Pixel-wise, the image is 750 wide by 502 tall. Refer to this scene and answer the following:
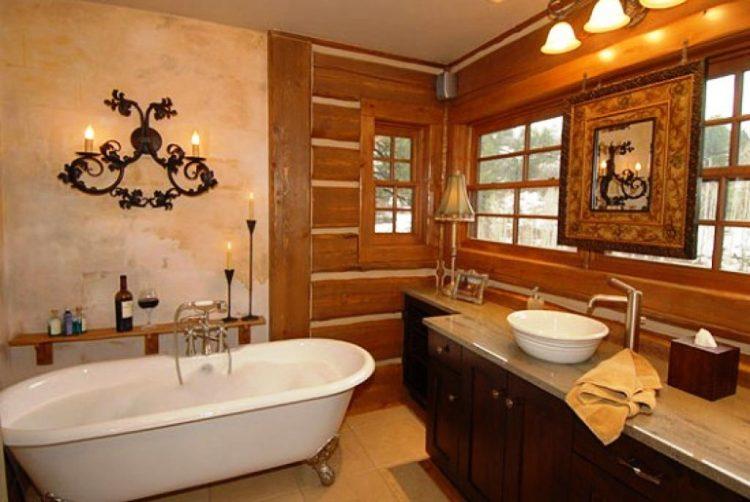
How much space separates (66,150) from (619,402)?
2958 millimetres

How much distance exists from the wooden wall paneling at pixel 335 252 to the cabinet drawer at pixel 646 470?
1.95 meters

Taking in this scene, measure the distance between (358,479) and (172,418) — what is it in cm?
114

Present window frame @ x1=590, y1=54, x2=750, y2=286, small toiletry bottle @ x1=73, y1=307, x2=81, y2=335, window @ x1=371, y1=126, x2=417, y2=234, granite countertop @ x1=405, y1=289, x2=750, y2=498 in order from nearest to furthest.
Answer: granite countertop @ x1=405, y1=289, x2=750, y2=498 → window frame @ x1=590, y1=54, x2=750, y2=286 → small toiletry bottle @ x1=73, y1=307, x2=81, y2=335 → window @ x1=371, y1=126, x2=417, y2=234

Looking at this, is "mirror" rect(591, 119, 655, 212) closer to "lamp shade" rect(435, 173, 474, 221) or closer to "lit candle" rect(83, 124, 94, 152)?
"lamp shade" rect(435, 173, 474, 221)

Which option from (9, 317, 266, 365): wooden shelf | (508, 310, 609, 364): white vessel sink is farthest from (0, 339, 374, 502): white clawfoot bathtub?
(508, 310, 609, 364): white vessel sink

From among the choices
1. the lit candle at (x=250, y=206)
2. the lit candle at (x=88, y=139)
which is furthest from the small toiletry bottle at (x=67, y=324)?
the lit candle at (x=250, y=206)

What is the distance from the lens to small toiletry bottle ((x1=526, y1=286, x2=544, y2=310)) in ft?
7.66

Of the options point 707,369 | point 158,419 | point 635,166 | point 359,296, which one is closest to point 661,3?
point 635,166

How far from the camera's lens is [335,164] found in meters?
2.97

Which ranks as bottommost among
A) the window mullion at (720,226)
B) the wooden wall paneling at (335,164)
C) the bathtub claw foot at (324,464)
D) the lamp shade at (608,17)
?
the bathtub claw foot at (324,464)

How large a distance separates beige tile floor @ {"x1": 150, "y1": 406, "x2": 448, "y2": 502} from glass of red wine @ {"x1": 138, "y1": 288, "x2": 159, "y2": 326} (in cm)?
106

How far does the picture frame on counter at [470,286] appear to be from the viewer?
2732 millimetres

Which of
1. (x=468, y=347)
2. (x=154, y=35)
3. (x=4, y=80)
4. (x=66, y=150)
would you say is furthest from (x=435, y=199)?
(x=4, y=80)

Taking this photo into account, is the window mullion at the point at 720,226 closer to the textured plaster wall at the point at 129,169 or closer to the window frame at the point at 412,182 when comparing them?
the window frame at the point at 412,182
